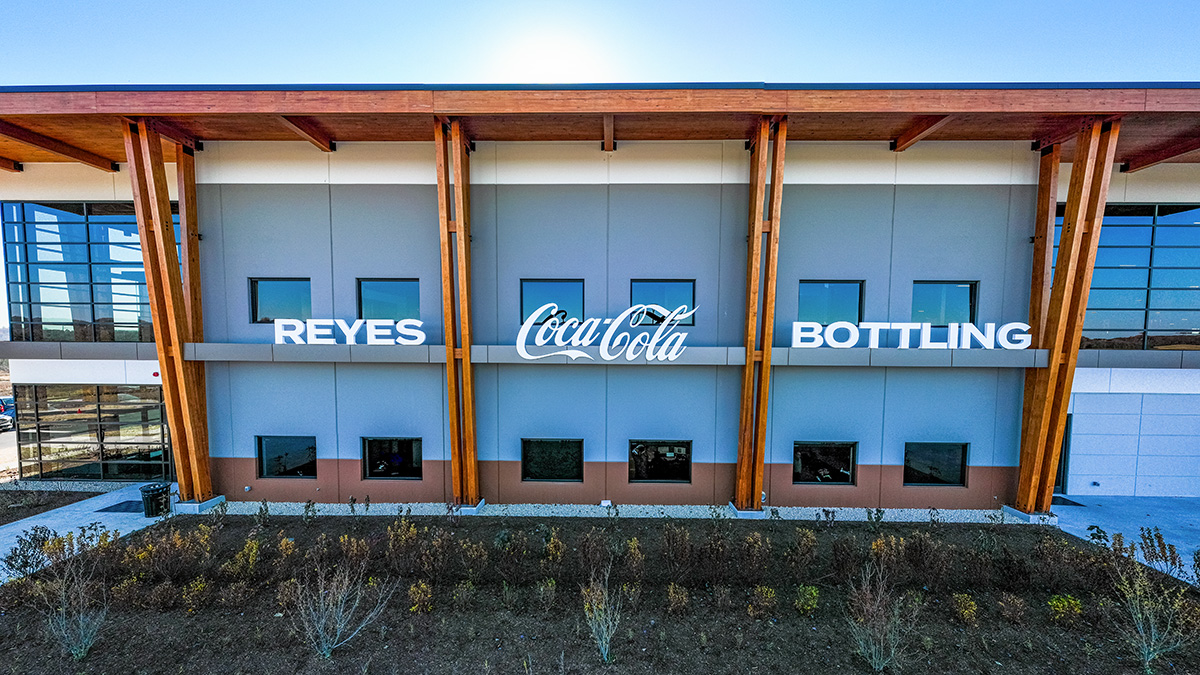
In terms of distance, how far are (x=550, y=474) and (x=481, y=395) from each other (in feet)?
10.2

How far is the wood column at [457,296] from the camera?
33.8 feet

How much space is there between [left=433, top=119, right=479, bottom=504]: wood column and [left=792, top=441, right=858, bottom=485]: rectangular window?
9.42 metres

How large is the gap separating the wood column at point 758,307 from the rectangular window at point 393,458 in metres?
9.47

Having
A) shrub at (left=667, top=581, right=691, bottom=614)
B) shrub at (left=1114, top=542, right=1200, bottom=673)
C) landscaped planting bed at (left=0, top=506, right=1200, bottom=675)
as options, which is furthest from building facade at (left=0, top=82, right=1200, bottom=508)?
shrub at (left=1114, top=542, right=1200, bottom=673)

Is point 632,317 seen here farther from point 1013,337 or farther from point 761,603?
point 1013,337

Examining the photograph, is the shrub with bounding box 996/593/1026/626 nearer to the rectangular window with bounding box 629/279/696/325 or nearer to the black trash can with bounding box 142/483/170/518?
the rectangular window with bounding box 629/279/696/325

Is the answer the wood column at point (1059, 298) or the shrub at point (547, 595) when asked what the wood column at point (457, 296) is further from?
the wood column at point (1059, 298)

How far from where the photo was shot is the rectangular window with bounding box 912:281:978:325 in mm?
11617

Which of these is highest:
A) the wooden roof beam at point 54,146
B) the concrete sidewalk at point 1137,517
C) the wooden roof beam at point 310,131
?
the wooden roof beam at point 310,131

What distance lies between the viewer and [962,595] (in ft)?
23.7

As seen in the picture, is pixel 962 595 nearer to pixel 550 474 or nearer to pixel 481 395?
pixel 550 474

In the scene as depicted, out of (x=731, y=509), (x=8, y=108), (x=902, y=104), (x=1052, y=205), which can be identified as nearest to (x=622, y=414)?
(x=731, y=509)

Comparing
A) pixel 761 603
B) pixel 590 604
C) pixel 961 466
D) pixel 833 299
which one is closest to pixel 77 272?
pixel 590 604

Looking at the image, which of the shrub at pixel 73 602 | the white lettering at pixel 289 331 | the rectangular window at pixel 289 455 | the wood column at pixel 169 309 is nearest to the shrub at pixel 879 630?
the shrub at pixel 73 602
